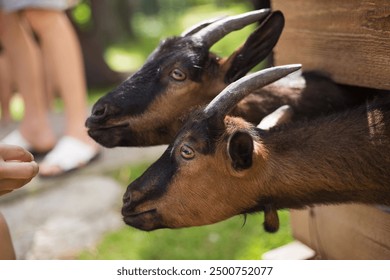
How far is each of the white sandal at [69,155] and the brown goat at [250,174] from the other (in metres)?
3.04

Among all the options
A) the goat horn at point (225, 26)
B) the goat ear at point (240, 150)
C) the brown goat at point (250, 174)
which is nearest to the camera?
the goat ear at point (240, 150)

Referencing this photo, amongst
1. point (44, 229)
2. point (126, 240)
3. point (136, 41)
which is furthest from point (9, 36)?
point (136, 41)

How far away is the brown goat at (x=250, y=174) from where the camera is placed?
7.46 feet

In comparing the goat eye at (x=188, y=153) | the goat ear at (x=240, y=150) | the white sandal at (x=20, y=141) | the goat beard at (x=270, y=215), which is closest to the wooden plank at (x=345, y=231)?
the goat beard at (x=270, y=215)

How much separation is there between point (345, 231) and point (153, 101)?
1.06m

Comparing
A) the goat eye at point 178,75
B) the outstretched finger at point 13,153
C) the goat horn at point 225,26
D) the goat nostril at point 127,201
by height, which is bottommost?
the goat nostril at point 127,201

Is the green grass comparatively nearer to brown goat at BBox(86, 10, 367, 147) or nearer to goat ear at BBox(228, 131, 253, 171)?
brown goat at BBox(86, 10, 367, 147)

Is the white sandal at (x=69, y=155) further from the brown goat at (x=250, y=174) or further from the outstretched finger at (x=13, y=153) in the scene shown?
the brown goat at (x=250, y=174)

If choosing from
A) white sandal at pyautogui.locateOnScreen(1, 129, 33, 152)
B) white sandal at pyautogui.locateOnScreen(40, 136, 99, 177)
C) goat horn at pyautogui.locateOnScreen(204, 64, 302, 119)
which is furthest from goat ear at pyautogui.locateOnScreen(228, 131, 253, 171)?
white sandal at pyautogui.locateOnScreen(1, 129, 33, 152)

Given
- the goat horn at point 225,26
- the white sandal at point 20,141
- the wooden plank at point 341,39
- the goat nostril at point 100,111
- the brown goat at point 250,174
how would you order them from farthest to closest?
the white sandal at point 20,141
the goat horn at point 225,26
the goat nostril at point 100,111
the wooden plank at point 341,39
the brown goat at point 250,174

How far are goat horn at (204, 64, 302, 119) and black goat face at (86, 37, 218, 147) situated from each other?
548mm

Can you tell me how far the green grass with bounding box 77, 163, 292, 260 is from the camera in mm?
3797
